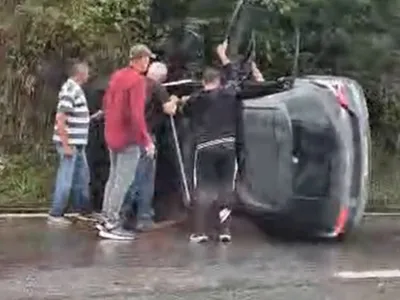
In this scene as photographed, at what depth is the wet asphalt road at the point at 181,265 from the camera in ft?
26.4

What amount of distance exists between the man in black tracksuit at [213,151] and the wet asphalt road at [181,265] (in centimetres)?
29

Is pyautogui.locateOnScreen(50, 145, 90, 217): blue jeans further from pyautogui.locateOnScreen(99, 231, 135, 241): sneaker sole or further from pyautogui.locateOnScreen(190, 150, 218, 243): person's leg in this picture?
pyautogui.locateOnScreen(190, 150, 218, 243): person's leg

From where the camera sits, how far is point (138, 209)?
10.5m

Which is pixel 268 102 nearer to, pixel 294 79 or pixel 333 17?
pixel 294 79

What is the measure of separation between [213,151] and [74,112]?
5.53ft

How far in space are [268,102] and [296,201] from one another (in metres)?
0.98

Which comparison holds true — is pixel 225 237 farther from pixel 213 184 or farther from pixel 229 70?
pixel 229 70

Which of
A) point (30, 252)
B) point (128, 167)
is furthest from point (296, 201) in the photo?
point (30, 252)

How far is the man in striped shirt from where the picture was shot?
10.6 m

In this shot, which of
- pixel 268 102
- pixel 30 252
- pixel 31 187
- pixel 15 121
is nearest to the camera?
pixel 30 252

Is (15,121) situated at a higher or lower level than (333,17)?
lower

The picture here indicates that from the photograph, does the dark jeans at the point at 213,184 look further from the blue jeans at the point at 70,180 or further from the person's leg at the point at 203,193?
the blue jeans at the point at 70,180

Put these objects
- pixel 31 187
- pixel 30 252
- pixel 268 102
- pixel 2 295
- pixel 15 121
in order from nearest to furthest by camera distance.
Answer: pixel 2 295, pixel 30 252, pixel 268 102, pixel 31 187, pixel 15 121

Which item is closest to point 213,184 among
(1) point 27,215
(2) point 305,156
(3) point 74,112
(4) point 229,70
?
(2) point 305,156
